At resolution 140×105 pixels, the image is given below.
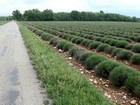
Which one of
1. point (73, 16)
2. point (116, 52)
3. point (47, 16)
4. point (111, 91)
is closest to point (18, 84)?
point (111, 91)

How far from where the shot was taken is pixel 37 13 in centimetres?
12975

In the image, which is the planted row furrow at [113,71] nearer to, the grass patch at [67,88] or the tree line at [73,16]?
the grass patch at [67,88]

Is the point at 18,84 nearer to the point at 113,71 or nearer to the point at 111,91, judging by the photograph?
the point at 111,91

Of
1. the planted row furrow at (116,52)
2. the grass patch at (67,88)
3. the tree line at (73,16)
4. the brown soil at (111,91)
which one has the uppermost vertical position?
the grass patch at (67,88)

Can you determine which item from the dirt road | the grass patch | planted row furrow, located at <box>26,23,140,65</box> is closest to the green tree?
planted row furrow, located at <box>26,23,140,65</box>

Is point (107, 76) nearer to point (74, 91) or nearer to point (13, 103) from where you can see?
point (74, 91)

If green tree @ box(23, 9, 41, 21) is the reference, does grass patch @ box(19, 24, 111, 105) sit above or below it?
above

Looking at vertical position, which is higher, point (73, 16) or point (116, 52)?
point (116, 52)

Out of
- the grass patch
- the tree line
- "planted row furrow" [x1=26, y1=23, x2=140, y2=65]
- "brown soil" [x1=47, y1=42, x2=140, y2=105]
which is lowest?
the tree line

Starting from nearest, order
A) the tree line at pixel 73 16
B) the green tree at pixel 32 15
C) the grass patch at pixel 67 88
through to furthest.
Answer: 1. the grass patch at pixel 67 88
2. the tree line at pixel 73 16
3. the green tree at pixel 32 15

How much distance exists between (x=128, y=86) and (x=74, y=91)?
1.60m

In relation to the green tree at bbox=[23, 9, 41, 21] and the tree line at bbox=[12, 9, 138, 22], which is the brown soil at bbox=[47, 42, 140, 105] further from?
the green tree at bbox=[23, 9, 41, 21]

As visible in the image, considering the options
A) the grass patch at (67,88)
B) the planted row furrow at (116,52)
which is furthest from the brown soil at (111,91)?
the planted row furrow at (116,52)

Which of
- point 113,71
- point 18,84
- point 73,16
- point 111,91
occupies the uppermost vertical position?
point 113,71
